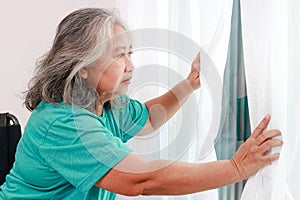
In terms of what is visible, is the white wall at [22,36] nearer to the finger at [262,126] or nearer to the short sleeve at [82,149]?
the short sleeve at [82,149]

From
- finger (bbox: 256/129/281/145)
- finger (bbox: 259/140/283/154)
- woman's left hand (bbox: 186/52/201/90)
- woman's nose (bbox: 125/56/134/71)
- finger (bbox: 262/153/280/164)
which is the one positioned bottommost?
finger (bbox: 262/153/280/164)

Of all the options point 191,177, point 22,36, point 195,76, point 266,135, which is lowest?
point 191,177

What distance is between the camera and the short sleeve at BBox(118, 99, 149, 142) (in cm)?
138

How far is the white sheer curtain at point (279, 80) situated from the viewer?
34.9 inches

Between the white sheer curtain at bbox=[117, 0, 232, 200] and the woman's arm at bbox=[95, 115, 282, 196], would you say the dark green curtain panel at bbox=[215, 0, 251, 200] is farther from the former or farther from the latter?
the woman's arm at bbox=[95, 115, 282, 196]

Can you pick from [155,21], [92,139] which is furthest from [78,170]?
[155,21]

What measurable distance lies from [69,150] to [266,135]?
0.46 metres

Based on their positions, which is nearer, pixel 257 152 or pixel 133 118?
pixel 257 152

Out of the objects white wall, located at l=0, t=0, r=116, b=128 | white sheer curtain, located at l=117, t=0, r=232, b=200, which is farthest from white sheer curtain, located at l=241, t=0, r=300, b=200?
white wall, located at l=0, t=0, r=116, b=128

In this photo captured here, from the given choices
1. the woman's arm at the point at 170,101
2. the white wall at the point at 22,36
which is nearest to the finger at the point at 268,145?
the woman's arm at the point at 170,101

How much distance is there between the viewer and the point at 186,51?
4.14ft

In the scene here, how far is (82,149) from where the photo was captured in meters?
1.05

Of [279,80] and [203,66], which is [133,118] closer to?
[203,66]

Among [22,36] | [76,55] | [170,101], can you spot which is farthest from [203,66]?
[22,36]
